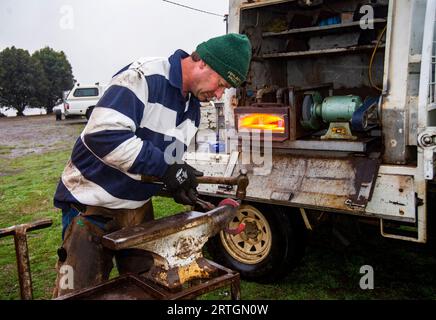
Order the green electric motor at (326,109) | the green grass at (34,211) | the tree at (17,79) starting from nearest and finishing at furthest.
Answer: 1. the green electric motor at (326,109)
2. the green grass at (34,211)
3. the tree at (17,79)

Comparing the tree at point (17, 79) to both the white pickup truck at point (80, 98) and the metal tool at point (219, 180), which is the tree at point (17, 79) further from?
the metal tool at point (219, 180)

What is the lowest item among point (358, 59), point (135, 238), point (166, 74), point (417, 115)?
point (135, 238)

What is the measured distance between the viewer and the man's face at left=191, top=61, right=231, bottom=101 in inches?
88.7

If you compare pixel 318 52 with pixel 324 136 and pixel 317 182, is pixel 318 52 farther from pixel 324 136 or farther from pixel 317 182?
pixel 317 182

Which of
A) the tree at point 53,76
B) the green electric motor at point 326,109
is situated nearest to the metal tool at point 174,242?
the green electric motor at point 326,109

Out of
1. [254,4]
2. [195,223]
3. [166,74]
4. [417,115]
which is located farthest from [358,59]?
[195,223]

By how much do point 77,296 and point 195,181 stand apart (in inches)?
29.0

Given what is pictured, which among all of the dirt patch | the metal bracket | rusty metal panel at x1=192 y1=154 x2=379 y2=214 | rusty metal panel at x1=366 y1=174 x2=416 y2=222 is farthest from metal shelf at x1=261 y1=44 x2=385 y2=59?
the dirt patch

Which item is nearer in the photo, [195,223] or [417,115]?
[195,223]

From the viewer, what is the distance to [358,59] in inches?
181

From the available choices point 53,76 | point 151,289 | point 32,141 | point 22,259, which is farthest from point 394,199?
point 53,76

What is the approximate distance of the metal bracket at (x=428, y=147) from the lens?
109 inches

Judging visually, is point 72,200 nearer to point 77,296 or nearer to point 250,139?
point 77,296

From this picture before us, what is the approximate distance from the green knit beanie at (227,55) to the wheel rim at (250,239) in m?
1.62
